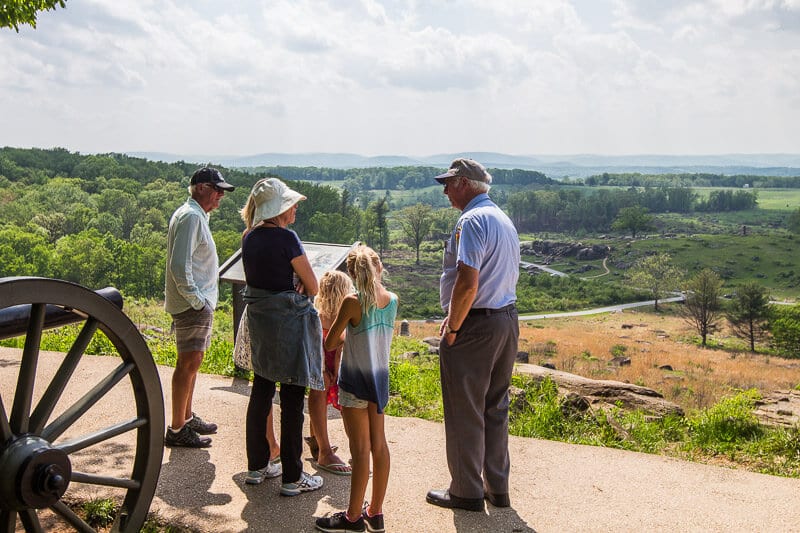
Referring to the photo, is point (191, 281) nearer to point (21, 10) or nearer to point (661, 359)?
point (21, 10)

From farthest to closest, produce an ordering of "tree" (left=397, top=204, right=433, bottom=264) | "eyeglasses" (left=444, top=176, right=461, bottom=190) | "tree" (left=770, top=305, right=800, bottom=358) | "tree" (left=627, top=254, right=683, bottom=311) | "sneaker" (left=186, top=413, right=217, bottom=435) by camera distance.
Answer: "tree" (left=397, top=204, right=433, bottom=264) → "tree" (left=627, top=254, right=683, bottom=311) → "tree" (left=770, top=305, right=800, bottom=358) → "sneaker" (left=186, top=413, right=217, bottom=435) → "eyeglasses" (left=444, top=176, right=461, bottom=190)

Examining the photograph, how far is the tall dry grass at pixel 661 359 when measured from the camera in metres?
29.5

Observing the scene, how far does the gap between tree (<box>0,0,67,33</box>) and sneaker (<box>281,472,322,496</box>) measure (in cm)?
521

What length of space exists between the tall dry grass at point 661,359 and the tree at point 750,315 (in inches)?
57.3

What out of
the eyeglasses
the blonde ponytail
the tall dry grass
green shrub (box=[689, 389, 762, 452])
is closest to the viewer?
the blonde ponytail

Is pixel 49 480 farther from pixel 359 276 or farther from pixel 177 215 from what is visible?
pixel 177 215

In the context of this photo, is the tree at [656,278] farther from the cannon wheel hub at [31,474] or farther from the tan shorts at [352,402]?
the cannon wheel hub at [31,474]

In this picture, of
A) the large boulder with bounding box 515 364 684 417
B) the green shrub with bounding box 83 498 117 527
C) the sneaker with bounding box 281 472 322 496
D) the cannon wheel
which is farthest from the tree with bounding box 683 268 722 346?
the cannon wheel

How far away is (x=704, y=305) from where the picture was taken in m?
66.9

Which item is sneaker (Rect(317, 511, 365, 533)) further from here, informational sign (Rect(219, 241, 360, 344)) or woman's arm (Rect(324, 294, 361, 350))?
informational sign (Rect(219, 241, 360, 344))

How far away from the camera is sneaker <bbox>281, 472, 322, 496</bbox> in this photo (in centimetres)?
422

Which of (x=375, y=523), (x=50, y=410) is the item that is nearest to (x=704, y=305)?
(x=375, y=523)

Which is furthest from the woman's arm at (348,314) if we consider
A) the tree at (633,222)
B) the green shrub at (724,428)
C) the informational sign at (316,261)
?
the tree at (633,222)

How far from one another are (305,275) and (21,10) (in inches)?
197
